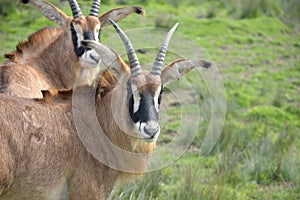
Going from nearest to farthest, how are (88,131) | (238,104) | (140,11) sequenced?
(88,131) < (140,11) < (238,104)

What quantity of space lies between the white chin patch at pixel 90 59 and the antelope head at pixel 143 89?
7.09 ft

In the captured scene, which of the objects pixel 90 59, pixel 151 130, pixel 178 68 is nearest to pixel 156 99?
pixel 151 130

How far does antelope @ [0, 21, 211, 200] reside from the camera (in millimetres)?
5734

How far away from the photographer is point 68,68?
8961 mm

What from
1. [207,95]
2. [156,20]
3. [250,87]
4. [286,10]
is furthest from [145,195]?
[286,10]

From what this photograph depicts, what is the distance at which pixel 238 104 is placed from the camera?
507 inches

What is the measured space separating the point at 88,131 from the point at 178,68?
3.72 feet

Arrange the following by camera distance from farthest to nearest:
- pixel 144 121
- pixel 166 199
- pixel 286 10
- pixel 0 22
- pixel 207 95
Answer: pixel 286 10, pixel 0 22, pixel 207 95, pixel 166 199, pixel 144 121

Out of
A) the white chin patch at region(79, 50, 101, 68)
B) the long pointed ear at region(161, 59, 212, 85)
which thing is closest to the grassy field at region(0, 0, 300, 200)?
the white chin patch at region(79, 50, 101, 68)

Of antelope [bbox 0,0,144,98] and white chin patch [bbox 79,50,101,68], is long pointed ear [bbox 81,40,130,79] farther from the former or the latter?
white chin patch [bbox 79,50,101,68]

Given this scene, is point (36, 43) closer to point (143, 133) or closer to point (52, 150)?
point (52, 150)

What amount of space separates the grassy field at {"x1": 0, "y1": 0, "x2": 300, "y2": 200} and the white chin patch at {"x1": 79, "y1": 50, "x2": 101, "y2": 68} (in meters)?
1.71

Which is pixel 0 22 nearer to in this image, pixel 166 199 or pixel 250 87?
pixel 250 87

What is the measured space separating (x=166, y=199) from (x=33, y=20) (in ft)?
23.1
